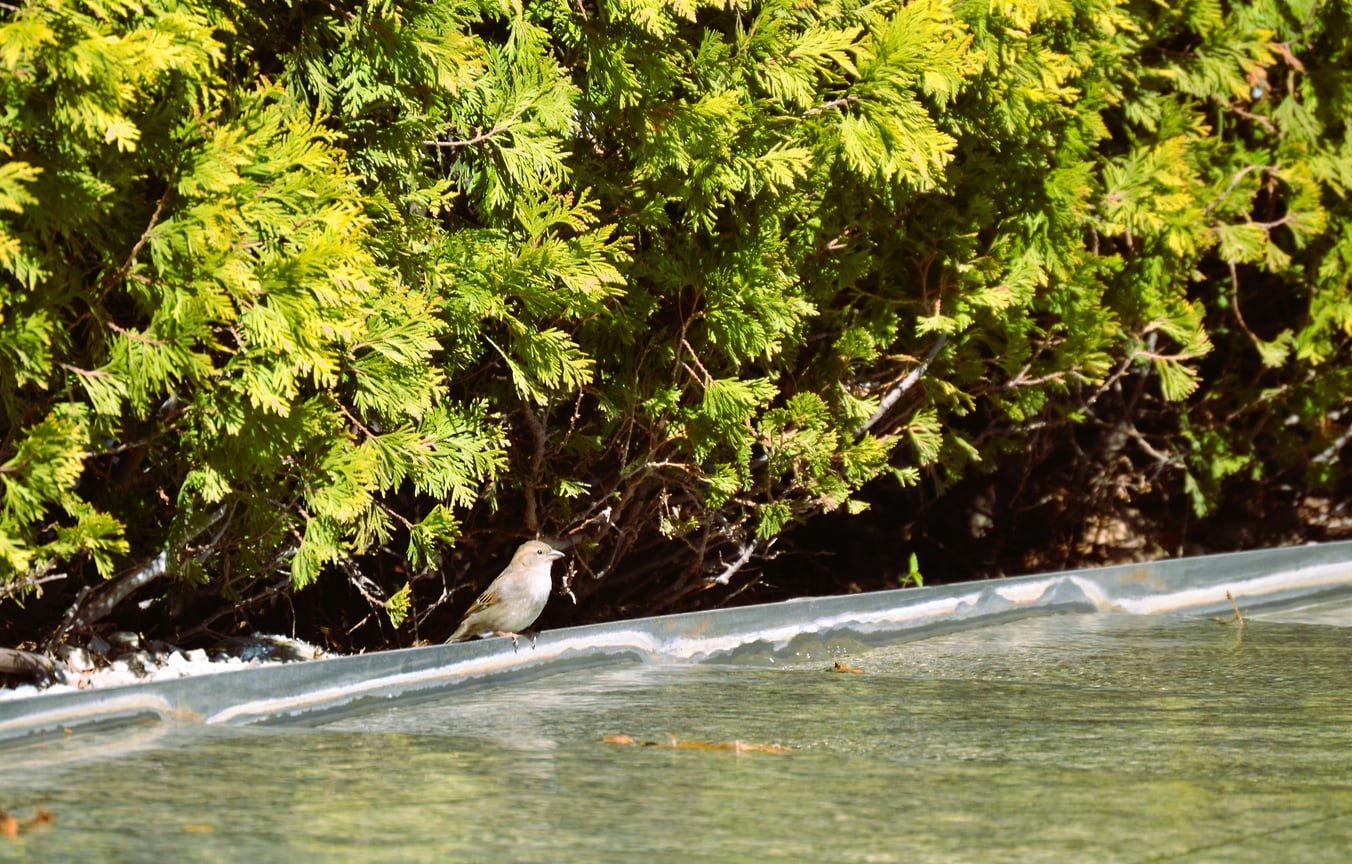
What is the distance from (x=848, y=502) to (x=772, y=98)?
6.32 feet

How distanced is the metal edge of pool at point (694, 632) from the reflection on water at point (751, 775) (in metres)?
0.09

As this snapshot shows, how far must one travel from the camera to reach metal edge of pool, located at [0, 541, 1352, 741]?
3244mm

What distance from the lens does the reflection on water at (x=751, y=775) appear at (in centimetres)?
231

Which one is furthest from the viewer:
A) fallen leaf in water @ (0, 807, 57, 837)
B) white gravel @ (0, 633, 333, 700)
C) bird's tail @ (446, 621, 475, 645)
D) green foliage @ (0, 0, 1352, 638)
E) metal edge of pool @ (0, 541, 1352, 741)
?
bird's tail @ (446, 621, 475, 645)

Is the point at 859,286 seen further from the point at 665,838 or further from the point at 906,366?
the point at 665,838

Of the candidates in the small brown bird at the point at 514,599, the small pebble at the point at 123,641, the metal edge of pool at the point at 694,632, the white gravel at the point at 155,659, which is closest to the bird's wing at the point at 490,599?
the small brown bird at the point at 514,599

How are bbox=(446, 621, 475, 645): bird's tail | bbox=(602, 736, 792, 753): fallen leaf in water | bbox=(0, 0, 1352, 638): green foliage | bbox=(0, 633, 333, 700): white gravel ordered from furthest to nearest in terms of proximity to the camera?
bbox=(446, 621, 475, 645): bird's tail < bbox=(0, 633, 333, 700): white gravel < bbox=(0, 0, 1352, 638): green foliage < bbox=(602, 736, 792, 753): fallen leaf in water

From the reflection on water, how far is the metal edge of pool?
9 cm

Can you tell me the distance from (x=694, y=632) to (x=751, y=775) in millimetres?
1787

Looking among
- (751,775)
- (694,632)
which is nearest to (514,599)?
(694,632)

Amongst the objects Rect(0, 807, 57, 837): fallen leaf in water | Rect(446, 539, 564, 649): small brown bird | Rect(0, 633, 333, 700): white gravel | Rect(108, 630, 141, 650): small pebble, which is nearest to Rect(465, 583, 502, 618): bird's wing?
Rect(446, 539, 564, 649): small brown bird

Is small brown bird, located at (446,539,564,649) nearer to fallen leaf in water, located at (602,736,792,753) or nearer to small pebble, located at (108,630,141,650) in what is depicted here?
small pebble, located at (108,630,141,650)

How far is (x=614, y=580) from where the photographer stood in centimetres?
728

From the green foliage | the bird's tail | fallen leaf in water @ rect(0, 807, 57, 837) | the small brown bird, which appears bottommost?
fallen leaf in water @ rect(0, 807, 57, 837)
